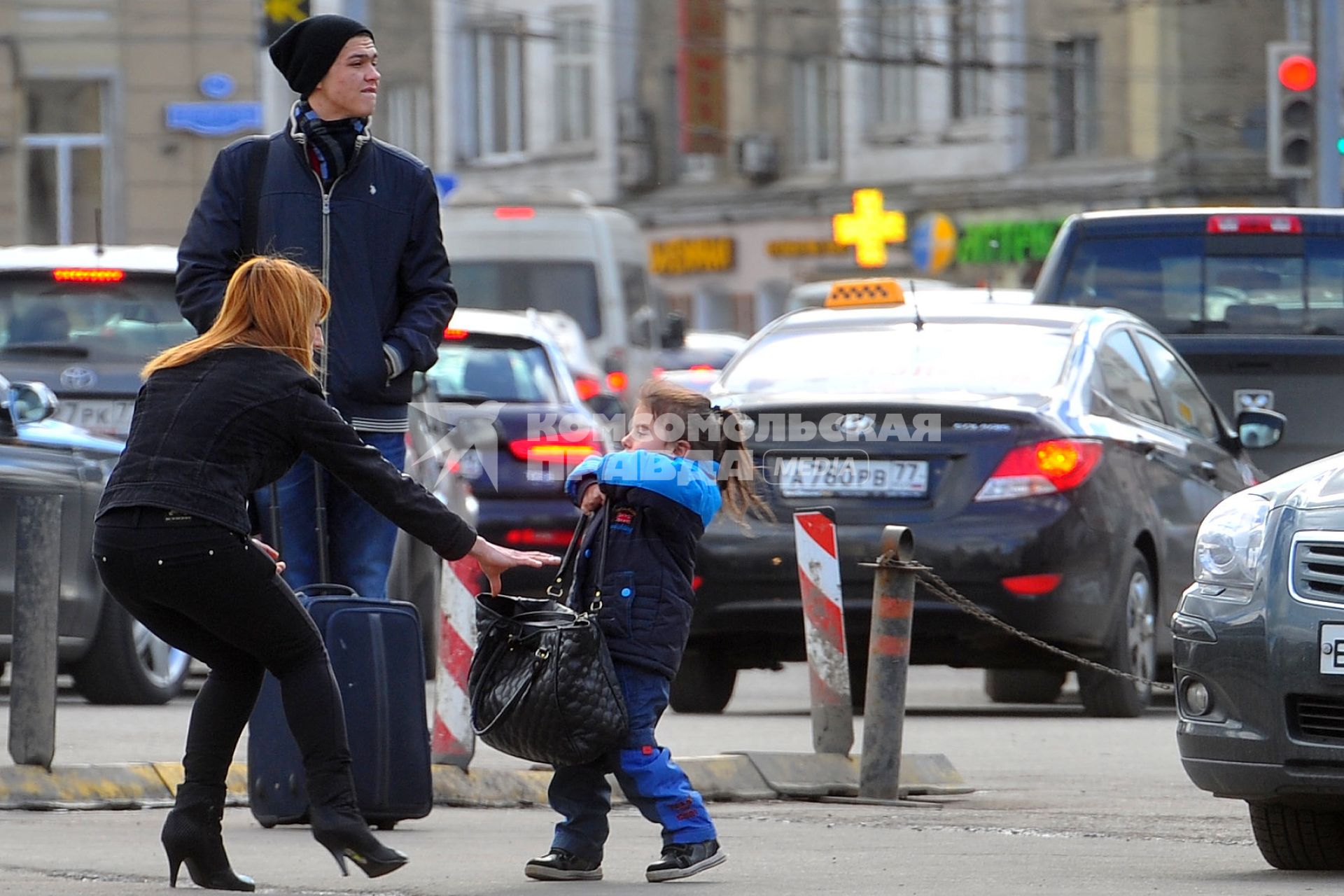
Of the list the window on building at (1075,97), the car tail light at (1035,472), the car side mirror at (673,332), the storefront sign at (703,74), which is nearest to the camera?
the car tail light at (1035,472)

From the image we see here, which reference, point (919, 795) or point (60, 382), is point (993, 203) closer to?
point (60, 382)

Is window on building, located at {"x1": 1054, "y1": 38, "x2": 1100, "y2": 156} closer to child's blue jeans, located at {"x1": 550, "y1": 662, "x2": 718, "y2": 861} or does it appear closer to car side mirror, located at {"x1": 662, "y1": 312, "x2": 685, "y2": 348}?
car side mirror, located at {"x1": 662, "y1": 312, "x2": 685, "y2": 348}

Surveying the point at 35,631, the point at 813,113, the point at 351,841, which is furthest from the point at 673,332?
the point at 813,113

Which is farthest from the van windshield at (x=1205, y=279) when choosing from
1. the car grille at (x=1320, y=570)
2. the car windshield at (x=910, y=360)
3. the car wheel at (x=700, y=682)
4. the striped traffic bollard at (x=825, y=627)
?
the car grille at (x=1320, y=570)

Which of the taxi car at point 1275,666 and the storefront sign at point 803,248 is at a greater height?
the storefront sign at point 803,248

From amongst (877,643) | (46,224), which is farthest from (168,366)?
(46,224)

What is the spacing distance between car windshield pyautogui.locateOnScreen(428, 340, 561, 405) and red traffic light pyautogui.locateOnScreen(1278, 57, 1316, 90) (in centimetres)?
823

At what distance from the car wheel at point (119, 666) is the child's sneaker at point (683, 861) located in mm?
5052

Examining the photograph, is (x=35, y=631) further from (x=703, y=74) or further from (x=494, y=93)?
(x=494, y=93)

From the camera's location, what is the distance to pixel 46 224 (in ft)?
117

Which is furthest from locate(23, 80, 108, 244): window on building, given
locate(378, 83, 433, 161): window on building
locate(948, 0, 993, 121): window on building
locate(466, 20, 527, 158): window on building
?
locate(378, 83, 433, 161): window on building

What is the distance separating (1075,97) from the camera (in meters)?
43.4

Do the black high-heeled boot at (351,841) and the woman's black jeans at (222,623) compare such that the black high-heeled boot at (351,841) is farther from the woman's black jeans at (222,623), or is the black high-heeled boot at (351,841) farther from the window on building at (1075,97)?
the window on building at (1075,97)

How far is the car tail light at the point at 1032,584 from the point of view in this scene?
401 inches
